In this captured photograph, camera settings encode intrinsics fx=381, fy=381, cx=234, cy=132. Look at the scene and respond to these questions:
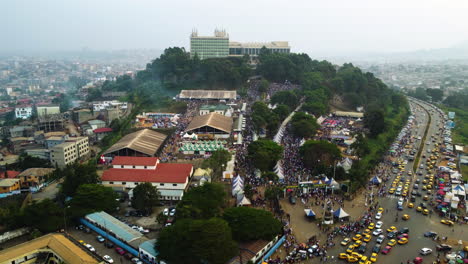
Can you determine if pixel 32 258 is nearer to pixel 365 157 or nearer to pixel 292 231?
pixel 292 231

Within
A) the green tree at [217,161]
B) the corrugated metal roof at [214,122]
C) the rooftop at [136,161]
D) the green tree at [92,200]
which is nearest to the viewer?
the green tree at [92,200]

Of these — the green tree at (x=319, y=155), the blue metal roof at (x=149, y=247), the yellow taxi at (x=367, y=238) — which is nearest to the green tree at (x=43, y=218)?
the blue metal roof at (x=149, y=247)

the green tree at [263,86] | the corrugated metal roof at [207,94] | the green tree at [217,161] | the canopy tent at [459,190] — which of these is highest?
the green tree at [263,86]

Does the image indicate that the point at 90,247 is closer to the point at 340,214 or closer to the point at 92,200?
the point at 92,200

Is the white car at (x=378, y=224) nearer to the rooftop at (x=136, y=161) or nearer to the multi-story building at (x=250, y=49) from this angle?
the rooftop at (x=136, y=161)

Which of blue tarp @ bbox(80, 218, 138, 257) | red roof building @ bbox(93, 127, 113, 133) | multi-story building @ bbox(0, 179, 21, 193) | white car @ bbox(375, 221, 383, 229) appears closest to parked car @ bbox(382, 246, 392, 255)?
white car @ bbox(375, 221, 383, 229)

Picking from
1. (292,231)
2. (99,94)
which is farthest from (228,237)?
(99,94)
